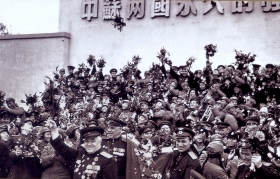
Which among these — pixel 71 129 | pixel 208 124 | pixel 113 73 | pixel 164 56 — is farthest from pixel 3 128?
pixel 208 124

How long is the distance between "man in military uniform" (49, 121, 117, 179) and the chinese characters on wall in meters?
2.00

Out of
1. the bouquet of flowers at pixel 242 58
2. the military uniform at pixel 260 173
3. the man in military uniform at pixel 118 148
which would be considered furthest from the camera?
the bouquet of flowers at pixel 242 58

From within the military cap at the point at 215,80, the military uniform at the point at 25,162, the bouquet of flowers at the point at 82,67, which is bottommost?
the military uniform at the point at 25,162

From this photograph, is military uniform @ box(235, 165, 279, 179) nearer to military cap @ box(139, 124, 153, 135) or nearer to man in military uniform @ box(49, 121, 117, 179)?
military cap @ box(139, 124, 153, 135)

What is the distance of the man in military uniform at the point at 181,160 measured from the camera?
523 centimetres

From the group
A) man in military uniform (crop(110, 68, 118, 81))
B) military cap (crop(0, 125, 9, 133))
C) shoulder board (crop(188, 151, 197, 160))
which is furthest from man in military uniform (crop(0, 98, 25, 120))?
shoulder board (crop(188, 151, 197, 160))

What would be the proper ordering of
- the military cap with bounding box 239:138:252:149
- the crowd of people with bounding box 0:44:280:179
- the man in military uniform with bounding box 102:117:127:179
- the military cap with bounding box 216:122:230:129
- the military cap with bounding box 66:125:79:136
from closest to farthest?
the military cap with bounding box 239:138:252:149
the crowd of people with bounding box 0:44:280:179
the military cap with bounding box 216:122:230:129
the man in military uniform with bounding box 102:117:127:179
the military cap with bounding box 66:125:79:136

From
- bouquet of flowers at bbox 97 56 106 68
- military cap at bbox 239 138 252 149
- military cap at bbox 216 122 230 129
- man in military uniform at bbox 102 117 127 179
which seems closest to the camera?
military cap at bbox 239 138 252 149

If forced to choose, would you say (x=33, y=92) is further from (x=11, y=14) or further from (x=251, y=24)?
(x=251, y=24)

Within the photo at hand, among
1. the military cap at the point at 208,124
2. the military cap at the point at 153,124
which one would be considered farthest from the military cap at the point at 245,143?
the military cap at the point at 153,124

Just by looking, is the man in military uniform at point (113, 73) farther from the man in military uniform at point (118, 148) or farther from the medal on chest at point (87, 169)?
the medal on chest at point (87, 169)

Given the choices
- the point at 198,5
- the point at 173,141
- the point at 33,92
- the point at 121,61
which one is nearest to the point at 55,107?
the point at 33,92

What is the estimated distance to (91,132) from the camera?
17.5 ft

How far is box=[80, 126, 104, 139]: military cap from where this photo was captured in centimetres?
533
